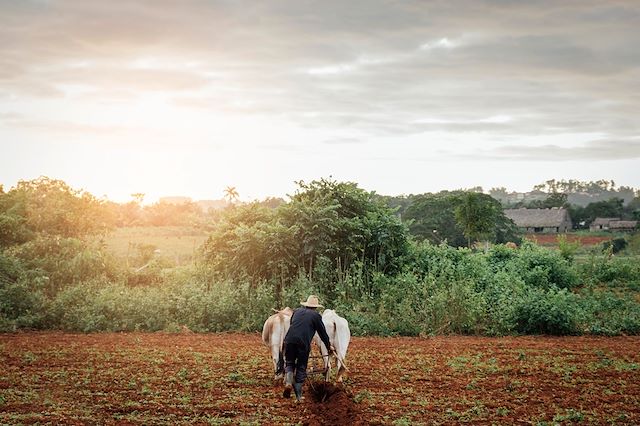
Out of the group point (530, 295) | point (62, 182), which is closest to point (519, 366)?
point (530, 295)

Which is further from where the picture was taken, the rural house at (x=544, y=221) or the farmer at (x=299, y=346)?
the rural house at (x=544, y=221)

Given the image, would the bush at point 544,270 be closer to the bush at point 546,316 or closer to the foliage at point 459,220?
the bush at point 546,316

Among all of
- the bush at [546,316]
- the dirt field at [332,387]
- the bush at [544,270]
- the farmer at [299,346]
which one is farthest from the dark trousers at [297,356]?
the bush at [544,270]

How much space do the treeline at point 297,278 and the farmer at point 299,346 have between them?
674 cm

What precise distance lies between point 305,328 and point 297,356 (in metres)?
0.46

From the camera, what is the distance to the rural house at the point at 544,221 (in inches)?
2707

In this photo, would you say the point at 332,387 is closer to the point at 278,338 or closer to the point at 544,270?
the point at 278,338

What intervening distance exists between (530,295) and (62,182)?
60.8 feet

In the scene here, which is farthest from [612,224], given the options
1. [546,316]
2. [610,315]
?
[546,316]

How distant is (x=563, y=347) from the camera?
14.5 metres

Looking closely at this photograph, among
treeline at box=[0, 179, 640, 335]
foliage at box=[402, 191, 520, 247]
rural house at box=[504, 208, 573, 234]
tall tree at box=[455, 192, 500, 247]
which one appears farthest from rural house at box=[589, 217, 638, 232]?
treeline at box=[0, 179, 640, 335]

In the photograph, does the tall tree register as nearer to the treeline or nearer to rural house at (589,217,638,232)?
the treeline

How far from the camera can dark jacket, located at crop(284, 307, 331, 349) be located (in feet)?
32.8

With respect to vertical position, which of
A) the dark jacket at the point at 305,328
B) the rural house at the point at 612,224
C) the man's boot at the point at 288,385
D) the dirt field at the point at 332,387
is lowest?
the dirt field at the point at 332,387
